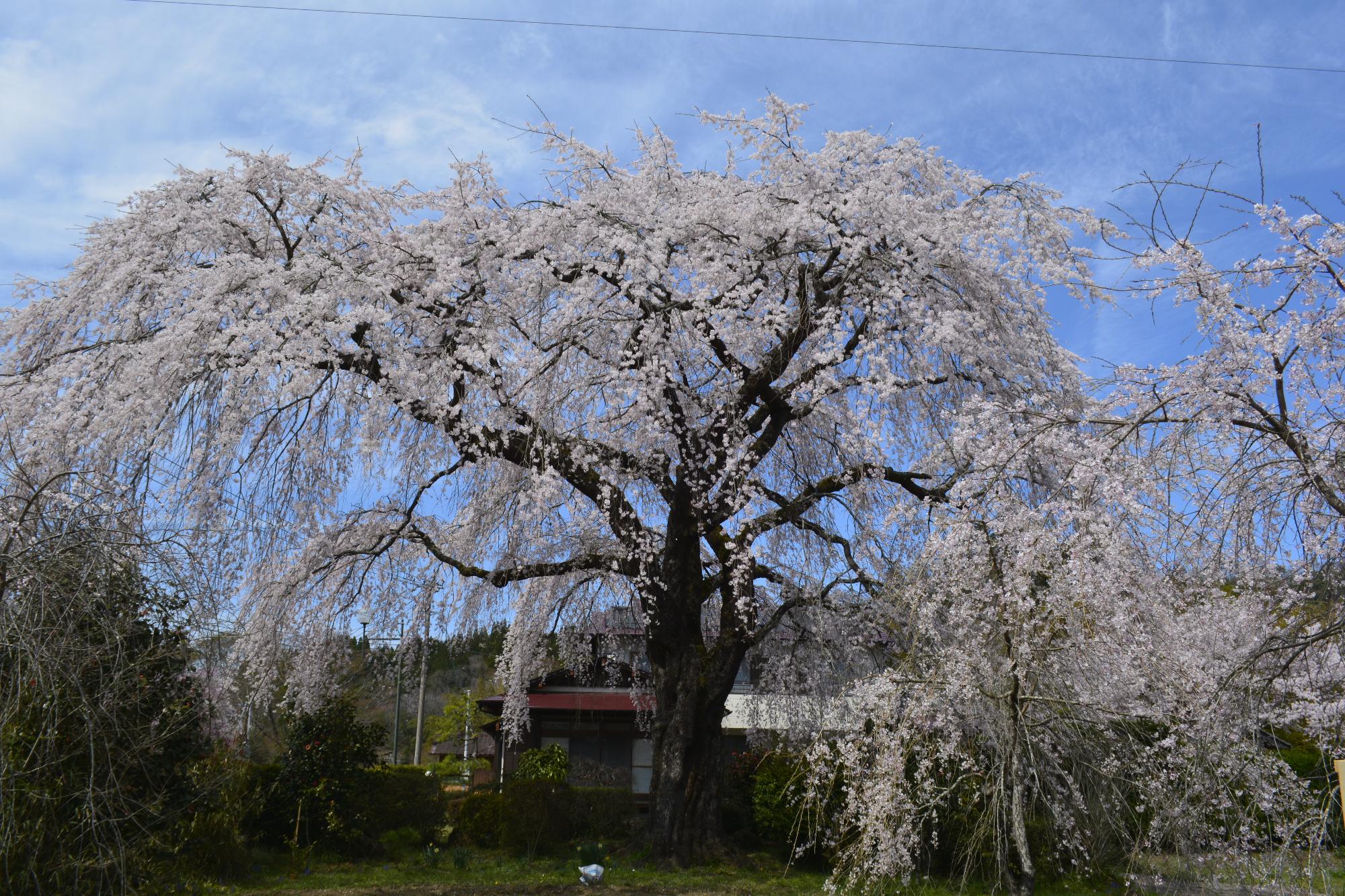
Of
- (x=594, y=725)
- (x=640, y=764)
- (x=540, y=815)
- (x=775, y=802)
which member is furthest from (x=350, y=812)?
(x=640, y=764)

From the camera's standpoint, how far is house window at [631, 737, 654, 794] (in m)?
17.6

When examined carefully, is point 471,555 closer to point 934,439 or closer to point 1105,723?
point 934,439

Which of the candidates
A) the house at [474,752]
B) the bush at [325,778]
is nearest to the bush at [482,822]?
the bush at [325,778]

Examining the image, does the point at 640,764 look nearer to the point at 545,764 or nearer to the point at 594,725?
the point at 594,725

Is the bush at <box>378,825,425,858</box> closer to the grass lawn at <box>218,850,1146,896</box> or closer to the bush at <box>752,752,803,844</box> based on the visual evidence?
the grass lawn at <box>218,850,1146,896</box>

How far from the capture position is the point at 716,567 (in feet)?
40.0

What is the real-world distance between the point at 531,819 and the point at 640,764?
20.4ft

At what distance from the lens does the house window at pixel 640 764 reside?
693 inches

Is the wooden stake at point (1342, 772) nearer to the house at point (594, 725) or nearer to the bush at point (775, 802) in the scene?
the bush at point (775, 802)

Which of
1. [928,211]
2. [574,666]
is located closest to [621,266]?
[928,211]

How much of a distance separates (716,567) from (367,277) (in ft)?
18.7

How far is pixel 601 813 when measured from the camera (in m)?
12.9

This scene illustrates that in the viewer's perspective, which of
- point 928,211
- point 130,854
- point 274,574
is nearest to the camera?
point 130,854

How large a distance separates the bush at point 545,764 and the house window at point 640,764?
206 cm
